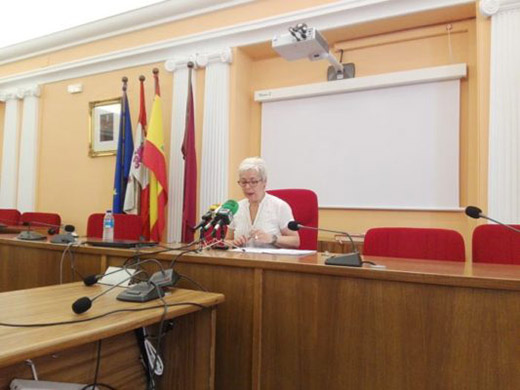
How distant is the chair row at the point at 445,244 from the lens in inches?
66.3

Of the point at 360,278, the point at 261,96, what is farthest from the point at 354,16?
the point at 360,278

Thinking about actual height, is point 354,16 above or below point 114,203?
above

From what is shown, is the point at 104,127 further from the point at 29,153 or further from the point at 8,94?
the point at 8,94

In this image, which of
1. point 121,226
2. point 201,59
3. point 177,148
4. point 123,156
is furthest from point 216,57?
point 121,226

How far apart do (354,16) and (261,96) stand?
1.02 m

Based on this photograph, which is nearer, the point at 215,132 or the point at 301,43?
the point at 301,43

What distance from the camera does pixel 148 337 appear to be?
129cm

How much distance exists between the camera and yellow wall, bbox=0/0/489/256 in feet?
9.53

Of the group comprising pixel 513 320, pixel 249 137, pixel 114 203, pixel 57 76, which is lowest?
pixel 513 320

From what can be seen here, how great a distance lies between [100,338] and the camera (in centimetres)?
84

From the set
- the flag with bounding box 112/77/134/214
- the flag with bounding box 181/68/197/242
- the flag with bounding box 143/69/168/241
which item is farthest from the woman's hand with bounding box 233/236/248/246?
the flag with bounding box 112/77/134/214

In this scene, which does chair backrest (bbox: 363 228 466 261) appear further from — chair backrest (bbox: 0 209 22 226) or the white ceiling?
chair backrest (bbox: 0 209 22 226)

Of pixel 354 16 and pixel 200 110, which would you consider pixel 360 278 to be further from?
pixel 200 110

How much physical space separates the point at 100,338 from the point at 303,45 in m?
2.33
